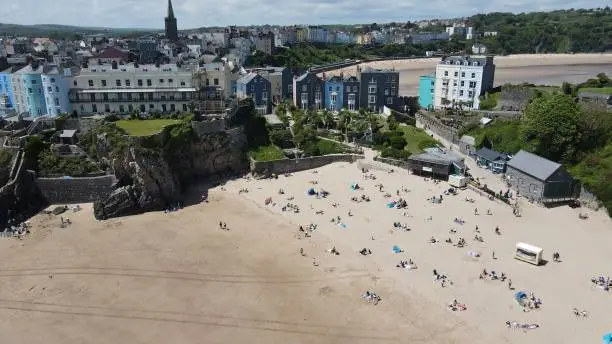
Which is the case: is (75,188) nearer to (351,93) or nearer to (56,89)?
(56,89)

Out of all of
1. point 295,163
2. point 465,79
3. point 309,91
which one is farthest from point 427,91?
point 295,163

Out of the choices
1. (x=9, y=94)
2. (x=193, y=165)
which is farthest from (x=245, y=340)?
(x=9, y=94)

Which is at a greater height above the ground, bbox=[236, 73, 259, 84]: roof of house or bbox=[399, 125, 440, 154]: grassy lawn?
→ bbox=[236, 73, 259, 84]: roof of house

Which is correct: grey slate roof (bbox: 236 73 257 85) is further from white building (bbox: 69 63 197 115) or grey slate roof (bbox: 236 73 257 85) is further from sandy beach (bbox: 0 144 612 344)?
sandy beach (bbox: 0 144 612 344)

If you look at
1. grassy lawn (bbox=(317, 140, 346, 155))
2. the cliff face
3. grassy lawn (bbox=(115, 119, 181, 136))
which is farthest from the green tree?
grassy lawn (bbox=(115, 119, 181, 136))

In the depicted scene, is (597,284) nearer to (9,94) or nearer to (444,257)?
(444,257)

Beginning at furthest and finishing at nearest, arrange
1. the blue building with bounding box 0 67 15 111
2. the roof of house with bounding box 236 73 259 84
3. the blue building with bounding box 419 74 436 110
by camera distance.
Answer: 1. the blue building with bounding box 419 74 436 110
2. the roof of house with bounding box 236 73 259 84
3. the blue building with bounding box 0 67 15 111

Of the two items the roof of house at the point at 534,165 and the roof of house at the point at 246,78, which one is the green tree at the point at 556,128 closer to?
the roof of house at the point at 534,165

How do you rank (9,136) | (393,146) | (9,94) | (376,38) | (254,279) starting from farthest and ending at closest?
(376,38) < (9,94) < (393,146) < (9,136) < (254,279)
